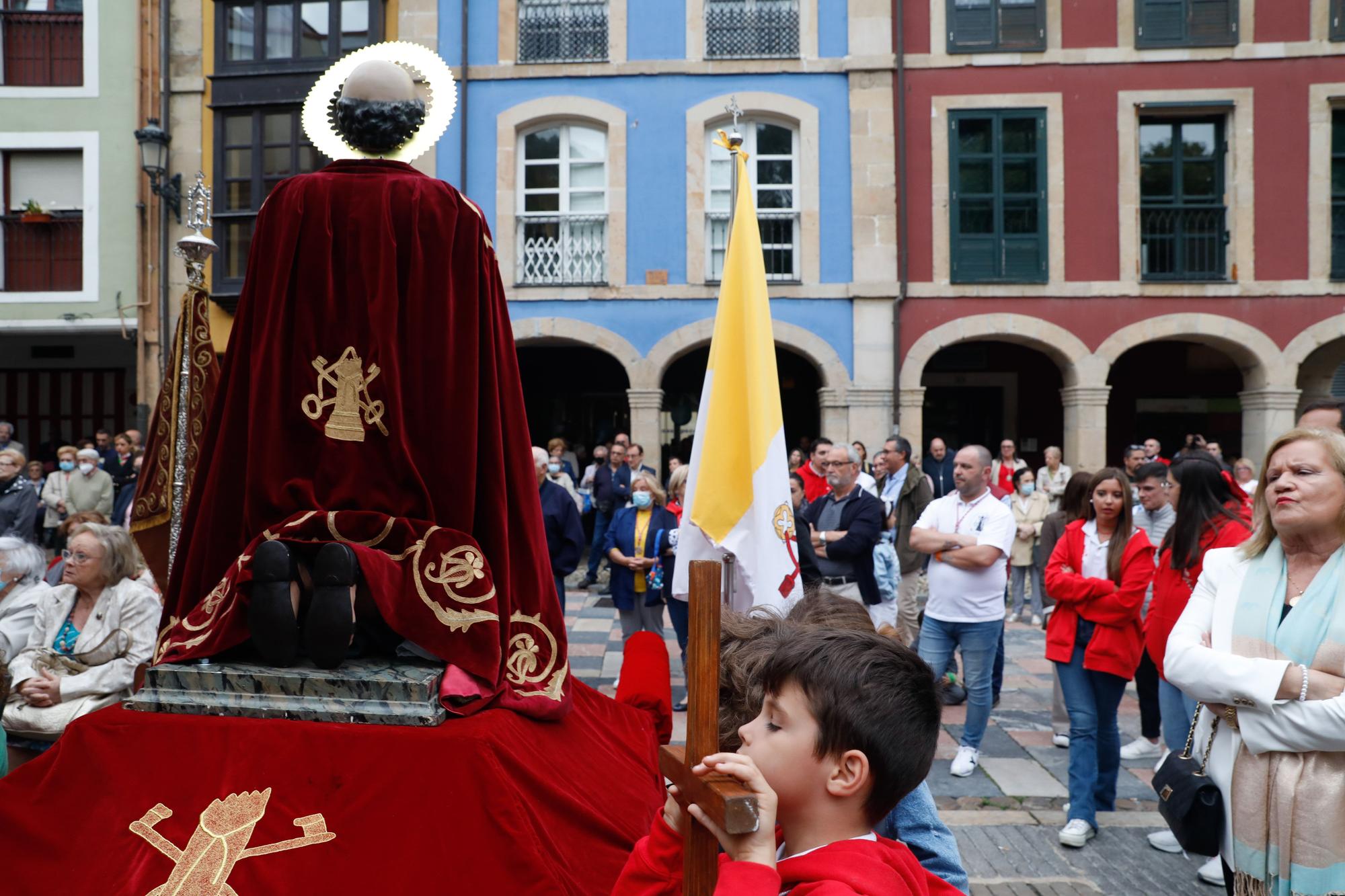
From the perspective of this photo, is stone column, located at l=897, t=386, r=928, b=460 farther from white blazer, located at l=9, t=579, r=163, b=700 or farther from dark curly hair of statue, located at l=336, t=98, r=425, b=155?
dark curly hair of statue, located at l=336, t=98, r=425, b=155

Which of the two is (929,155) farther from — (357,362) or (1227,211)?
(357,362)

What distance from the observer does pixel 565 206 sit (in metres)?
14.6

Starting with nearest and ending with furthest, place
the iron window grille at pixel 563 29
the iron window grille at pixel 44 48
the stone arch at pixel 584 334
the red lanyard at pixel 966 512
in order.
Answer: the red lanyard at pixel 966 512 < the stone arch at pixel 584 334 < the iron window grille at pixel 563 29 < the iron window grille at pixel 44 48

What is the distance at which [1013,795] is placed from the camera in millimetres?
5008

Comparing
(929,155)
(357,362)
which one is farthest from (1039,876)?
(929,155)

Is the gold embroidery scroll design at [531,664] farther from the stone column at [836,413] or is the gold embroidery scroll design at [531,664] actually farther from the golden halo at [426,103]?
the stone column at [836,413]

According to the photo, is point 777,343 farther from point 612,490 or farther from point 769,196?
point 612,490

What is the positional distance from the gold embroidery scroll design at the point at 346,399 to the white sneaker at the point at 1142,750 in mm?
4811

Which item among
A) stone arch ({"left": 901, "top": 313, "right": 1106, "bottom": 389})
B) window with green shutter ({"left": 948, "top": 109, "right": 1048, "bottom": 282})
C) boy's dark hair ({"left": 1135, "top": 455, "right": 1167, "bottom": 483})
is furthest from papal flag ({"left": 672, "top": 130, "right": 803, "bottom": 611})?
window with green shutter ({"left": 948, "top": 109, "right": 1048, "bottom": 282})

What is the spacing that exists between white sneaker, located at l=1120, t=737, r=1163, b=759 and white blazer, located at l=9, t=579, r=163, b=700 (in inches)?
198

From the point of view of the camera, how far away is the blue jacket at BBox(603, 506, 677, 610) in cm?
683

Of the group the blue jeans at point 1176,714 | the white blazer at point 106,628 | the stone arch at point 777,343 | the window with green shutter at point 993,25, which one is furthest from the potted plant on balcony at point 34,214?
the blue jeans at point 1176,714

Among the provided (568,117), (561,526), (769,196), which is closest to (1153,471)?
(561,526)

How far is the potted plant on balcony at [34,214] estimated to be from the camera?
1473cm
